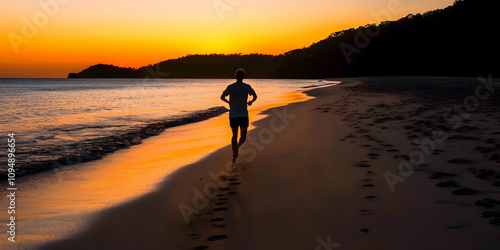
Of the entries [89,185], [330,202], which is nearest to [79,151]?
[89,185]

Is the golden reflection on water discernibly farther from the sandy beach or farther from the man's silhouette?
the man's silhouette

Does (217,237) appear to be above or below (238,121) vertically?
below

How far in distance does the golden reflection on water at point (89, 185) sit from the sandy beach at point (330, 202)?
1.17ft

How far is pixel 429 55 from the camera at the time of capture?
8256 centimetres

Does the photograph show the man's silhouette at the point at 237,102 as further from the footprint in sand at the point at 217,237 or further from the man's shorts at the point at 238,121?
the footprint in sand at the point at 217,237

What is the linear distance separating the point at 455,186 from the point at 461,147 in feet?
8.42

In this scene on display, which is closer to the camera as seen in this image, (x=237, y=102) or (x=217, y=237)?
(x=217, y=237)

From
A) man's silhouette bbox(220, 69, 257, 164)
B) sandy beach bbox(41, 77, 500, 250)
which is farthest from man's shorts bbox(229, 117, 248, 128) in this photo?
sandy beach bbox(41, 77, 500, 250)

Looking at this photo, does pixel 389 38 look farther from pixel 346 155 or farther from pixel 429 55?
pixel 346 155

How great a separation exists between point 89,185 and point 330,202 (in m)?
4.64

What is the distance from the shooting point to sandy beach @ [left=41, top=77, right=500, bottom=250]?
3.70m

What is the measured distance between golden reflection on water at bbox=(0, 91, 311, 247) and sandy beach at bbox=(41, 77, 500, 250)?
36 cm

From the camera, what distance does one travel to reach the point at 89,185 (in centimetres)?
698

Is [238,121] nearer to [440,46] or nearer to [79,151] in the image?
[79,151]
